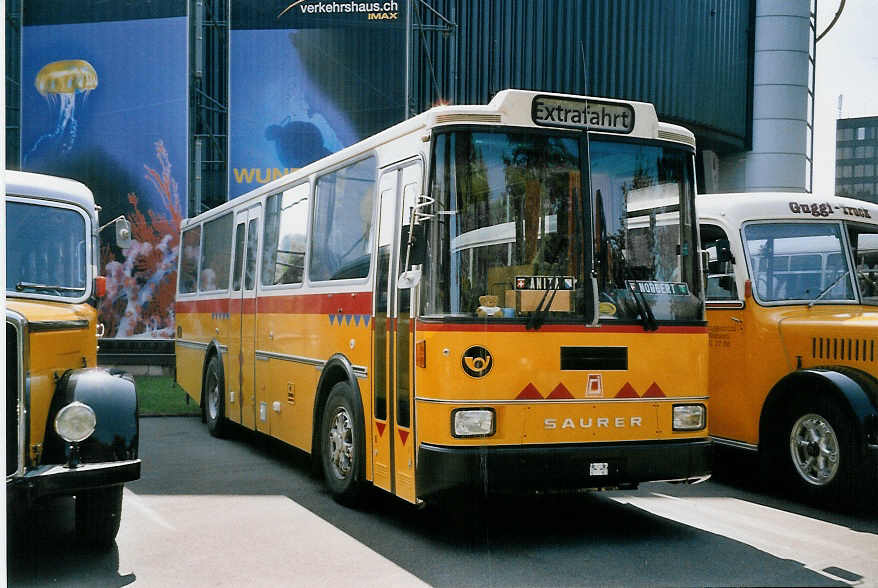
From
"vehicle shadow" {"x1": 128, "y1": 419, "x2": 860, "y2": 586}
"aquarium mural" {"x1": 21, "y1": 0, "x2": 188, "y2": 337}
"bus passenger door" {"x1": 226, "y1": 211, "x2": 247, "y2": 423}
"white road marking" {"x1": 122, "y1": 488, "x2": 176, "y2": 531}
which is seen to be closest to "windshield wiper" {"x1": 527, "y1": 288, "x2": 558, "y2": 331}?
"vehicle shadow" {"x1": 128, "y1": 419, "x2": 860, "y2": 586}

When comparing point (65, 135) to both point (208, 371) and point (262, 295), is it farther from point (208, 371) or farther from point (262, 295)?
point (262, 295)

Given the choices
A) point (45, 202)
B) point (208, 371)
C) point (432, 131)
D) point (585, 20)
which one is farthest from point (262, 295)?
point (585, 20)

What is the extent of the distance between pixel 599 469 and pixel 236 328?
20.0 feet

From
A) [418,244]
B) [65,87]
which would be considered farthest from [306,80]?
[418,244]

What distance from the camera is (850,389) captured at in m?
7.48

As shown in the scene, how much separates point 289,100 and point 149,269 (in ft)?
15.6

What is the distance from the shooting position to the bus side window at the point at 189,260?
1384 cm

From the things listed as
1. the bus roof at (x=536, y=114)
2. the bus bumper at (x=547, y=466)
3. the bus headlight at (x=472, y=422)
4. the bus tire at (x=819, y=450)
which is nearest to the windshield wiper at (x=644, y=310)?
the bus bumper at (x=547, y=466)

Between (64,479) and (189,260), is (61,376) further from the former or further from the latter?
(189,260)

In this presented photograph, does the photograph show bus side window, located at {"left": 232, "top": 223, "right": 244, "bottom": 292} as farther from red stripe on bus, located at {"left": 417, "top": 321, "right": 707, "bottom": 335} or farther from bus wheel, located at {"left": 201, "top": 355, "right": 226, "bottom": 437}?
red stripe on bus, located at {"left": 417, "top": 321, "right": 707, "bottom": 335}

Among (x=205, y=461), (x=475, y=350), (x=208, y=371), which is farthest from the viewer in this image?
(x=208, y=371)

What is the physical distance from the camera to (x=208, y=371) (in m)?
12.8

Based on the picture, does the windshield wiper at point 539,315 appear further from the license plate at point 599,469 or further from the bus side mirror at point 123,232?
the bus side mirror at point 123,232

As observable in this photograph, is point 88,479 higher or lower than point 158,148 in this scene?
lower
